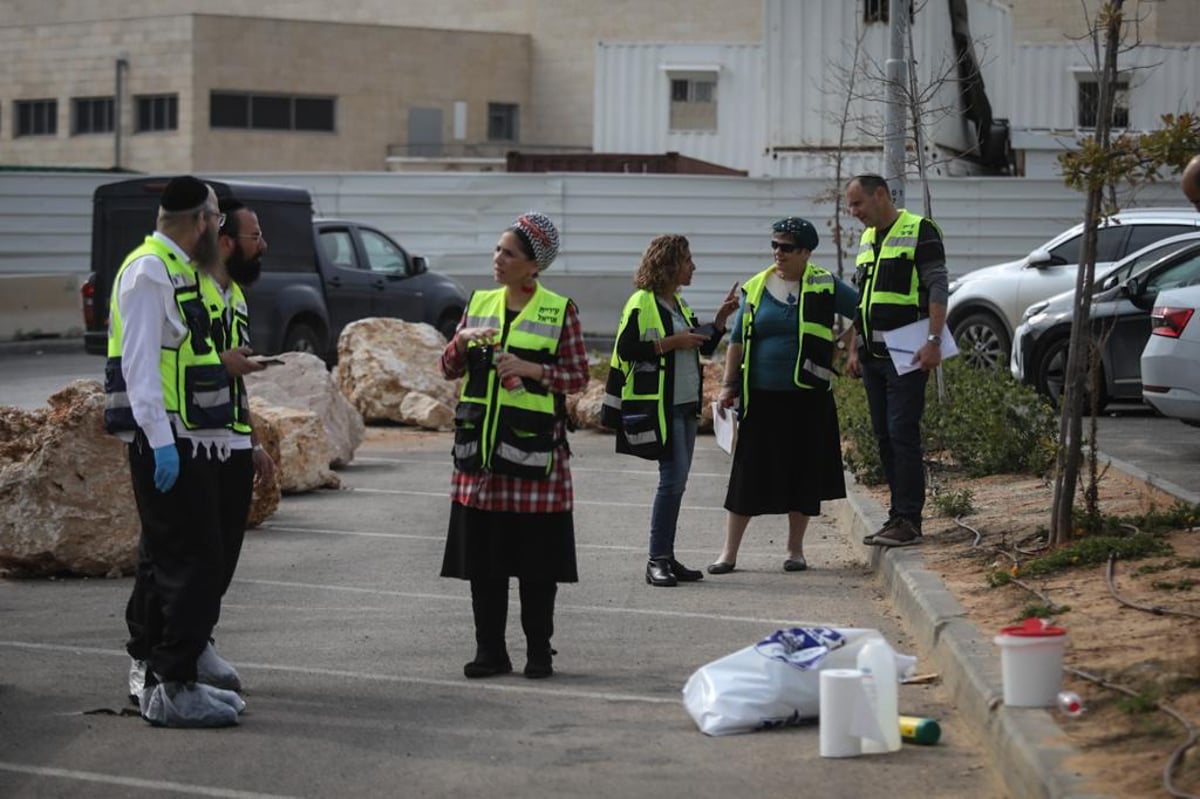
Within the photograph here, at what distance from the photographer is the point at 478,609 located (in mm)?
7676

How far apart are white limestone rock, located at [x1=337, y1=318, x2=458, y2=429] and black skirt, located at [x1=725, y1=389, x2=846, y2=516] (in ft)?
28.9

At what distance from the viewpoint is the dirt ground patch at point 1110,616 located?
5.57 meters

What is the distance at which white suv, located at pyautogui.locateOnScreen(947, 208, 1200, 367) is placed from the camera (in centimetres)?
1936

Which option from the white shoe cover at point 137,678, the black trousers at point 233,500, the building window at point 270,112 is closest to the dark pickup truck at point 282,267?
the black trousers at point 233,500

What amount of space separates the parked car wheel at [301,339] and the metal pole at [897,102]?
25.8 ft

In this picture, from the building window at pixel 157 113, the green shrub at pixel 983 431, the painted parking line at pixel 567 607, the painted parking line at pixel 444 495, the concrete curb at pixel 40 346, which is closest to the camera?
the painted parking line at pixel 567 607

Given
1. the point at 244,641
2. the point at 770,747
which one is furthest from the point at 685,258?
the point at 770,747

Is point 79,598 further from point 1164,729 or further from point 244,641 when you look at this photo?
point 1164,729

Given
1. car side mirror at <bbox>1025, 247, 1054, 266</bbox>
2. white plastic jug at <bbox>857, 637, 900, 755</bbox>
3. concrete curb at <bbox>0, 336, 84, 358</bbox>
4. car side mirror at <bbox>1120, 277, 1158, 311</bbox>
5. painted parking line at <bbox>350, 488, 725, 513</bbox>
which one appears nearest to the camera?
white plastic jug at <bbox>857, 637, 900, 755</bbox>

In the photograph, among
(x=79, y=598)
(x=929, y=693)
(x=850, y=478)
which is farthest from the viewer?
(x=850, y=478)

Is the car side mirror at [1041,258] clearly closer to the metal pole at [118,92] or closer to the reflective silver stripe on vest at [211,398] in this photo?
the reflective silver stripe on vest at [211,398]

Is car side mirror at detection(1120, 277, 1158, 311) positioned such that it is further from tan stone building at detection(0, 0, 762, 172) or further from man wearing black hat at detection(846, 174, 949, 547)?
tan stone building at detection(0, 0, 762, 172)

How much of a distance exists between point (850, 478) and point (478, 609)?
242 inches

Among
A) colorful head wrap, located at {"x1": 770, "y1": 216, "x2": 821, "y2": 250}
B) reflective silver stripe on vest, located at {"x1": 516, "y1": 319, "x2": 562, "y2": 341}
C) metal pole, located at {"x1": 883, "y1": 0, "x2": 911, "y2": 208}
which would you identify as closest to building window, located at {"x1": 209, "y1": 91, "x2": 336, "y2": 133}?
metal pole, located at {"x1": 883, "y1": 0, "x2": 911, "y2": 208}
